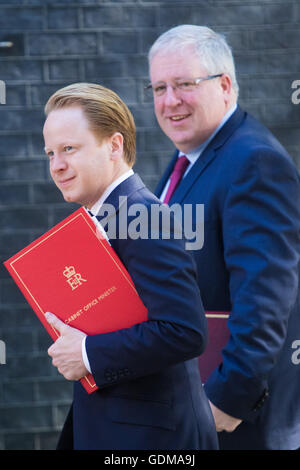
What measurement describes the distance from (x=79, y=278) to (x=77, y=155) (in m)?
0.32

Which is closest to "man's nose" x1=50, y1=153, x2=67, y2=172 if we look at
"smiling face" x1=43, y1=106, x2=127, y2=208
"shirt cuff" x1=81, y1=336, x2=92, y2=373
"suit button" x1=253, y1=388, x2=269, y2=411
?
"smiling face" x1=43, y1=106, x2=127, y2=208

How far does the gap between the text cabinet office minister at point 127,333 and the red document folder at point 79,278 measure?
37mm

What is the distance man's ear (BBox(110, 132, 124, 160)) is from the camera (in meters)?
1.85

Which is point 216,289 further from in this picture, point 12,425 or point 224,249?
point 12,425

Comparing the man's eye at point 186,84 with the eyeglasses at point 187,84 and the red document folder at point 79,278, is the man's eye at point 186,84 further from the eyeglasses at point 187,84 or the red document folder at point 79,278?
the red document folder at point 79,278

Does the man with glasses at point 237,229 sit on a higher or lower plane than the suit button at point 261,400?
higher

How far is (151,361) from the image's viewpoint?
172 cm

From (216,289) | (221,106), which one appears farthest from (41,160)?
(216,289)

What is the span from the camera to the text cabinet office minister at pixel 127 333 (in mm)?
1709

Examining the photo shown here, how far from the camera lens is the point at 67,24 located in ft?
12.1

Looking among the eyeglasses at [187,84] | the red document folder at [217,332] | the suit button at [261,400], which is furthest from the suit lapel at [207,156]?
the suit button at [261,400]

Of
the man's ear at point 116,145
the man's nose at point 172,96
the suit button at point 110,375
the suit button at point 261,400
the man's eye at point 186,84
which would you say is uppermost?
the man's eye at point 186,84

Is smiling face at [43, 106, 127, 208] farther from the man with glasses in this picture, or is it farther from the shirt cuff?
the man with glasses

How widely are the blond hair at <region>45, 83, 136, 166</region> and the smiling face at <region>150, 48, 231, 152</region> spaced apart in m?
0.74
